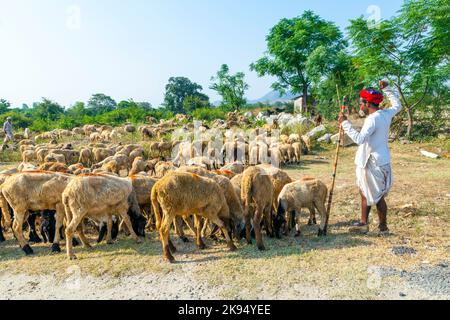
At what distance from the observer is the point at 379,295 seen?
13.5 feet

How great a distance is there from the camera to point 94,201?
5867mm

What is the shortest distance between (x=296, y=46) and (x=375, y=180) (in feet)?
99.1

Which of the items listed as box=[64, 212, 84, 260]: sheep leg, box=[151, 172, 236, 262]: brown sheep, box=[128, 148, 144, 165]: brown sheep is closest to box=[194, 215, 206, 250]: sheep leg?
box=[151, 172, 236, 262]: brown sheep

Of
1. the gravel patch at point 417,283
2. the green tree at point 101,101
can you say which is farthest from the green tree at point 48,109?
the gravel patch at point 417,283

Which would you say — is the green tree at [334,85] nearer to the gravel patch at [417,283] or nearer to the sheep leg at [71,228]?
the gravel patch at [417,283]

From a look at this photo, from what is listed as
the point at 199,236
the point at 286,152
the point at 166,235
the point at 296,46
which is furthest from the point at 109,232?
the point at 296,46

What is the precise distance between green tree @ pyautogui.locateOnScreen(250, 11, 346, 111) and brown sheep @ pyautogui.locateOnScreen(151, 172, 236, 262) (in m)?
28.2

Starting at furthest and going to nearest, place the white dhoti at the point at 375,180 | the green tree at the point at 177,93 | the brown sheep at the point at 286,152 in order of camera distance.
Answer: the green tree at the point at 177,93
the brown sheep at the point at 286,152
the white dhoti at the point at 375,180

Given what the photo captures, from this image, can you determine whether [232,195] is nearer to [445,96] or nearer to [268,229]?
[268,229]

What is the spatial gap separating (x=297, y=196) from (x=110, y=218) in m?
3.69

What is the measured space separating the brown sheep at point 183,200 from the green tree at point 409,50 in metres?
14.8

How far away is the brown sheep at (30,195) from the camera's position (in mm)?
6109

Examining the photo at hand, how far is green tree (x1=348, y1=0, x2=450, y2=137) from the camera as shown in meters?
16.3
